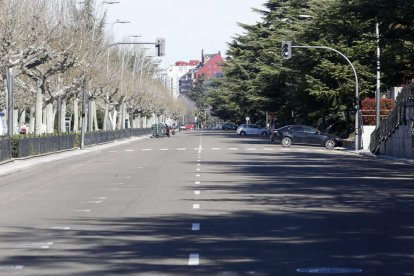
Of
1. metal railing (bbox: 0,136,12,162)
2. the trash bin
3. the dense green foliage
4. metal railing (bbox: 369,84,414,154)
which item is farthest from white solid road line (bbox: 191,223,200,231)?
the trash bin

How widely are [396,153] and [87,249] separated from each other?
37468 mm

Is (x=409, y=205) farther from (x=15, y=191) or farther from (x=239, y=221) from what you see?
(x=15, y=191)

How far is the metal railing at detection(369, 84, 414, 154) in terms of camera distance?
46469mm

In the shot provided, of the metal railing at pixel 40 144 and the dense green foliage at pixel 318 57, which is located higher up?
the dense green foliage at pixel 318 57

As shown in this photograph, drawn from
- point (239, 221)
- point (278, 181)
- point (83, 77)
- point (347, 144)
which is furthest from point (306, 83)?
point (239, 221)

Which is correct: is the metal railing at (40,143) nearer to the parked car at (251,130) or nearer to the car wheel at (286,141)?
the car wheel at (286,141)

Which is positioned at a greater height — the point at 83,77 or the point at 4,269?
the point at 83,77

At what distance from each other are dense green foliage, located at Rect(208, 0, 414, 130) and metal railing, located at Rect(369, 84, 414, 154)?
0.96m

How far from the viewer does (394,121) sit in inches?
1940

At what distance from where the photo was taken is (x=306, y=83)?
70375 millimetres

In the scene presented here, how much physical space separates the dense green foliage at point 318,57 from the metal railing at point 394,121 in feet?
3.15

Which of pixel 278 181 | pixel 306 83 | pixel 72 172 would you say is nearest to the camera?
pixel 278 181

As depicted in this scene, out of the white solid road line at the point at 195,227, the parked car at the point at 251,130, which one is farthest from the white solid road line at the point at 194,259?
the parked car at the point at 251,130

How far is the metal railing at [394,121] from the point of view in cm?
4647
